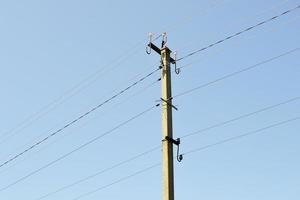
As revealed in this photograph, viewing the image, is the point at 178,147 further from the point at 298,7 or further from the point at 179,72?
the point at 298,7

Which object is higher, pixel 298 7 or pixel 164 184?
pixel 298 7

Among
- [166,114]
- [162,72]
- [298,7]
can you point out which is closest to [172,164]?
[166,114]

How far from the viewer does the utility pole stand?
552 inches

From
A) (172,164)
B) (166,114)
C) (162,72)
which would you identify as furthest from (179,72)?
(172,164)

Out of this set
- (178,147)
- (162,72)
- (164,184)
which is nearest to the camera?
(164,184)

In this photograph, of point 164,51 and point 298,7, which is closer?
point 298,7

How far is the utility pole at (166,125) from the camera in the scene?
14.0 metres

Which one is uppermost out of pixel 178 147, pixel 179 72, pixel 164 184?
pixel 179 72

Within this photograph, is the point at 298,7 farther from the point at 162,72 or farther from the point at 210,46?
the point at 162,72

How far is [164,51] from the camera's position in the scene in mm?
16594

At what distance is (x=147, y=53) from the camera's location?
16594 mm

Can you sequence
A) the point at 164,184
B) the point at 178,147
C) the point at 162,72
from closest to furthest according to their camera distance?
the point at 164,184 < the point at 178,147 < the point at 162,72

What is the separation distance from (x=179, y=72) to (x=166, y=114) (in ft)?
5.87

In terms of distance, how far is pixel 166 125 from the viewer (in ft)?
49.4
